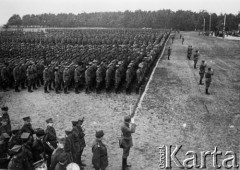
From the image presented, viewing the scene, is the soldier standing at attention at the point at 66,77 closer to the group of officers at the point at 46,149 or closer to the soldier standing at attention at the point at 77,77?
the soldier standing at attention at the point at 77,77

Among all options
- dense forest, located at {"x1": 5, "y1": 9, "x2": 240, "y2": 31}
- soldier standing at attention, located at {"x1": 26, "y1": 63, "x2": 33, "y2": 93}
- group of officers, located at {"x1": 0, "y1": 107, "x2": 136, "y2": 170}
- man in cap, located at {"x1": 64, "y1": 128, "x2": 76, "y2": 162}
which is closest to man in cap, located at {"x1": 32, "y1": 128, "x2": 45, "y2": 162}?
group of officers, located at {"x1": 0, "y1": 107, "x2": 136, "y2": 170}

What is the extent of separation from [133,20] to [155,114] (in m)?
88.6

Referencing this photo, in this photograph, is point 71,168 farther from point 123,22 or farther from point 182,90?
point 123,22

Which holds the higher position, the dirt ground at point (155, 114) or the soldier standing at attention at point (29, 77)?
the soldier standing at attention at point (29, 77)

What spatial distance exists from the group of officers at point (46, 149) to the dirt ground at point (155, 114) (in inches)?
43.2

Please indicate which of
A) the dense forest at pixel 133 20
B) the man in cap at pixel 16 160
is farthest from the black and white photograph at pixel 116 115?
the dense forest at pixel 133 20

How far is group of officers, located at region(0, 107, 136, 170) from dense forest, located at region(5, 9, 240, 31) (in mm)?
85799

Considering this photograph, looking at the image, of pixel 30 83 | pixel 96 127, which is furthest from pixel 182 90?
pixel 30 83

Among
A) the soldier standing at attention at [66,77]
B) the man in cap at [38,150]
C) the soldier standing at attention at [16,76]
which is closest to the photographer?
the man in cap at [38,150]

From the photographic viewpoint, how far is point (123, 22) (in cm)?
9769

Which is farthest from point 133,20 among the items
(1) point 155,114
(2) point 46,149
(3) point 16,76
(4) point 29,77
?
(2) point 46,149

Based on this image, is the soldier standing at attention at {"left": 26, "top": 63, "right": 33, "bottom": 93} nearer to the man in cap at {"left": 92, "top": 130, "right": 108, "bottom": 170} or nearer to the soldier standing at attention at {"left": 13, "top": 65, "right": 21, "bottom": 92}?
the soldier standing at attention at {"left": 13, "top": 65, "right": 21, "bottom": 92}

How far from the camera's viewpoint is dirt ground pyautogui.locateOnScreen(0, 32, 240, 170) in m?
9.02

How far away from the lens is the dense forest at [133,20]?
89.4 metres
